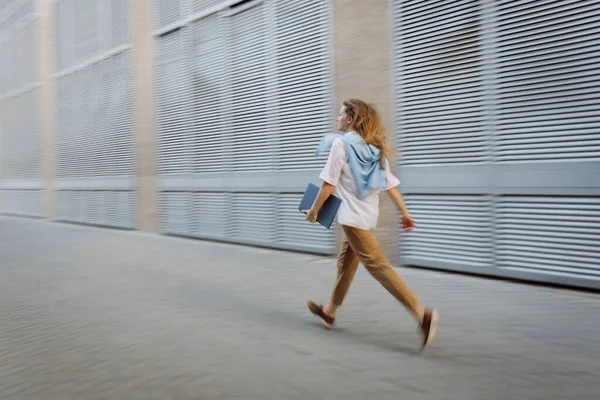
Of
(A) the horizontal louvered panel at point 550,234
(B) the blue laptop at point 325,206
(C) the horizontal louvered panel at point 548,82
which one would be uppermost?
(C) the horizontal louvered panel at point 548,82

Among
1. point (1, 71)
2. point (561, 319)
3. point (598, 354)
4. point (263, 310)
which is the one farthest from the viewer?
point (1, 71)

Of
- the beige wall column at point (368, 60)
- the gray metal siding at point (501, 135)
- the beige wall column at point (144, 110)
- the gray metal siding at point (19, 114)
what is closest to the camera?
the gray metal siding at point (501, 135)

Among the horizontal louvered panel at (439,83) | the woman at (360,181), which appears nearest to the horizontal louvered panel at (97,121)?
the horizontal louvered panel at (439,83)

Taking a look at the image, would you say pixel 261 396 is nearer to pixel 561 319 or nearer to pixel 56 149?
pixel 561 319

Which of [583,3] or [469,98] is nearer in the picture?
[583,3]

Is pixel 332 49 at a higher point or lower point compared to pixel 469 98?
higher

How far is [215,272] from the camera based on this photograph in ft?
28.0

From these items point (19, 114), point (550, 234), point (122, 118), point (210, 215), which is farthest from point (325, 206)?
point (19, 114)

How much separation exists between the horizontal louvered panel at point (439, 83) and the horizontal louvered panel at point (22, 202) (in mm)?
17102

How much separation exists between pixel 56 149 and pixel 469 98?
16.3 metres

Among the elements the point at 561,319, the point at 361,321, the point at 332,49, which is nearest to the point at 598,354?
the point at 561,319

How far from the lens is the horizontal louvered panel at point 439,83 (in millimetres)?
7352

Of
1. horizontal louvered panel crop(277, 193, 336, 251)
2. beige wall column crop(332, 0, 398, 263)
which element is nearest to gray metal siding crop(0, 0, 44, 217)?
horizontal louvered panel crop(277, 193, 336, 251)

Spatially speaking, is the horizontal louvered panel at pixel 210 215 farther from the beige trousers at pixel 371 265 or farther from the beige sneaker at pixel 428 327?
the beige sneaker at pixel 428 327
